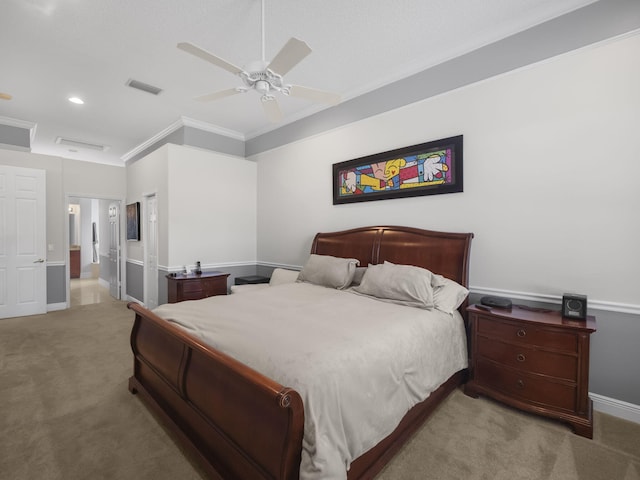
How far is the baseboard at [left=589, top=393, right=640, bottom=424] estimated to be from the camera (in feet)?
6.90

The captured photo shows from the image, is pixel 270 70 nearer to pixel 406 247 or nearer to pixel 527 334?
pixel 406 247

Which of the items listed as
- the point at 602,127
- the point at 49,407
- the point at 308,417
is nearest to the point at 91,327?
the point at 49,407

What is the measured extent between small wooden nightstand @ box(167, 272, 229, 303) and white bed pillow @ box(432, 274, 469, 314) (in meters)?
3.05

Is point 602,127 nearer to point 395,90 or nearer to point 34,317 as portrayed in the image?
point 395,90

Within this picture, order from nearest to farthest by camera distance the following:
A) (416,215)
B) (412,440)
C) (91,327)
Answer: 1. (412,440)
2. (416,215)
3. (91,327)

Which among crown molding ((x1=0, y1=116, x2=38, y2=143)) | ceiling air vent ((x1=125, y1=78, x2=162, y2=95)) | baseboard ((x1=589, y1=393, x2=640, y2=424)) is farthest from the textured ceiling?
baseboard ((x1=589, y1=393, x2=640, y2=424))

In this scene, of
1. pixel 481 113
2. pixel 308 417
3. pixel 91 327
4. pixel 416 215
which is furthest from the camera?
pixel 91 327

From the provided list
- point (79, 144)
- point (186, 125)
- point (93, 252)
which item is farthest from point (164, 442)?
point (93, 252)

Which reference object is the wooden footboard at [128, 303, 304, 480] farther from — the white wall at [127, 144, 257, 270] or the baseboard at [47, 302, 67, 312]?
the baseboard at [47, 302, 67, 312]

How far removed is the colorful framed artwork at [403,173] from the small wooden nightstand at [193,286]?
208 centimetres

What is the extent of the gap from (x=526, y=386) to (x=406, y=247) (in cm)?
151

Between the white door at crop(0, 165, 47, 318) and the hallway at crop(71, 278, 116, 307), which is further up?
the white door at crop(0, 165, 47, 318)

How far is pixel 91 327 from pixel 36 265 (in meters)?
1.71

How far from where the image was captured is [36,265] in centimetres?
485
